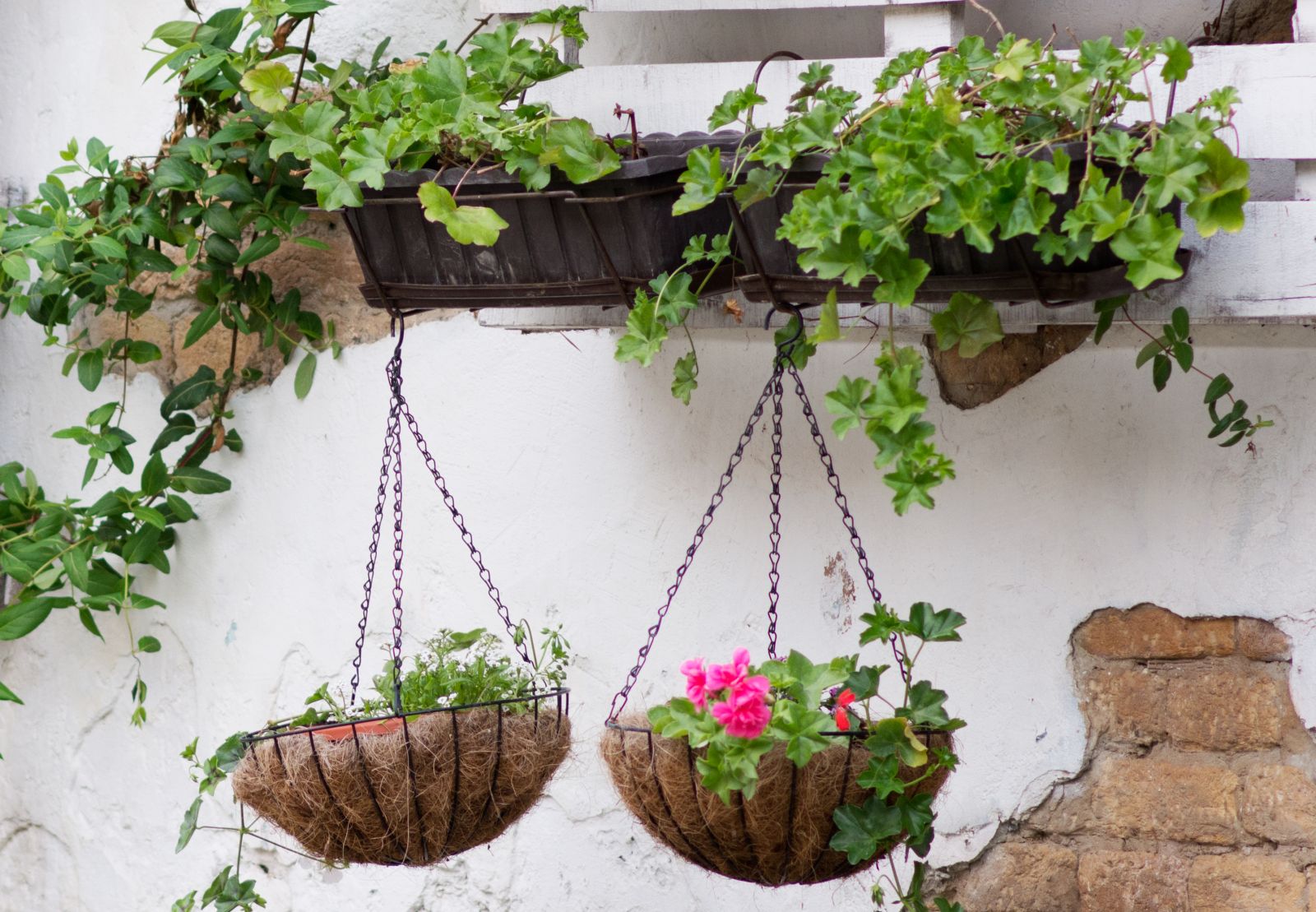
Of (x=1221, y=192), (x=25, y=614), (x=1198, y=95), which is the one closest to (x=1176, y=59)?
(x=1221, y=192)

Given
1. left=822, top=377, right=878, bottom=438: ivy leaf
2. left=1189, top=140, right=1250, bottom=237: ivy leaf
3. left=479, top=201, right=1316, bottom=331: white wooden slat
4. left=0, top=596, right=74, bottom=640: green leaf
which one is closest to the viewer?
left=1189, top=140, right=1250, bottom=237: ivy leaf

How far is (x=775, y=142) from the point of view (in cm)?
127

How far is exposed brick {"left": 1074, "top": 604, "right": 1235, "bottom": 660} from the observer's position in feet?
5.24

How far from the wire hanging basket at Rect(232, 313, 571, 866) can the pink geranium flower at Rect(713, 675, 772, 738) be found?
0.32 meters

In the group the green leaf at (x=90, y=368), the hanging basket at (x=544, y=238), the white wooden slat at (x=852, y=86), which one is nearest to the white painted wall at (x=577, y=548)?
the green leaf at (x=90, y=368)

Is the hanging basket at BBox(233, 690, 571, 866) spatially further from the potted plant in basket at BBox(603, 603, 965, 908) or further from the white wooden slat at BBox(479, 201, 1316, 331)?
the white wooden slat at BBox(479, 201, 1316, 331)

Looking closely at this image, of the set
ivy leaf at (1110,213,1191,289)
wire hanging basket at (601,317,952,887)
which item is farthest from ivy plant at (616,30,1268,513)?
wire hanging basket at (601,317,952,887)

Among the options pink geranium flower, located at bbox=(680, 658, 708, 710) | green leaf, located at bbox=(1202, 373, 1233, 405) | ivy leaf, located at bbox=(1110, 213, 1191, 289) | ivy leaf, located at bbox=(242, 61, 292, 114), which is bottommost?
pink geranium flower, located at bbox=(680, 658, 708, 710)

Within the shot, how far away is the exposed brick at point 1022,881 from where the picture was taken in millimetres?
1650

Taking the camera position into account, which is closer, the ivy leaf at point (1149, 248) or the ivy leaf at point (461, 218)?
the ivy leaf at point (1149, 248)

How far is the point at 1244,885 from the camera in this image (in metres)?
1.57

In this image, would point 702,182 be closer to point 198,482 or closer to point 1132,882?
point 1132,882

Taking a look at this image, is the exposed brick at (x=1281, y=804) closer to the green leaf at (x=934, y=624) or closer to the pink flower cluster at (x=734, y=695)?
the green leaf at (x=934, y=624)

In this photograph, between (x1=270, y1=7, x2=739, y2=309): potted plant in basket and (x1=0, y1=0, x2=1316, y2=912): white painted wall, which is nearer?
(x1=270, y1=7, x2=739, y2=309): potted plant in basket
